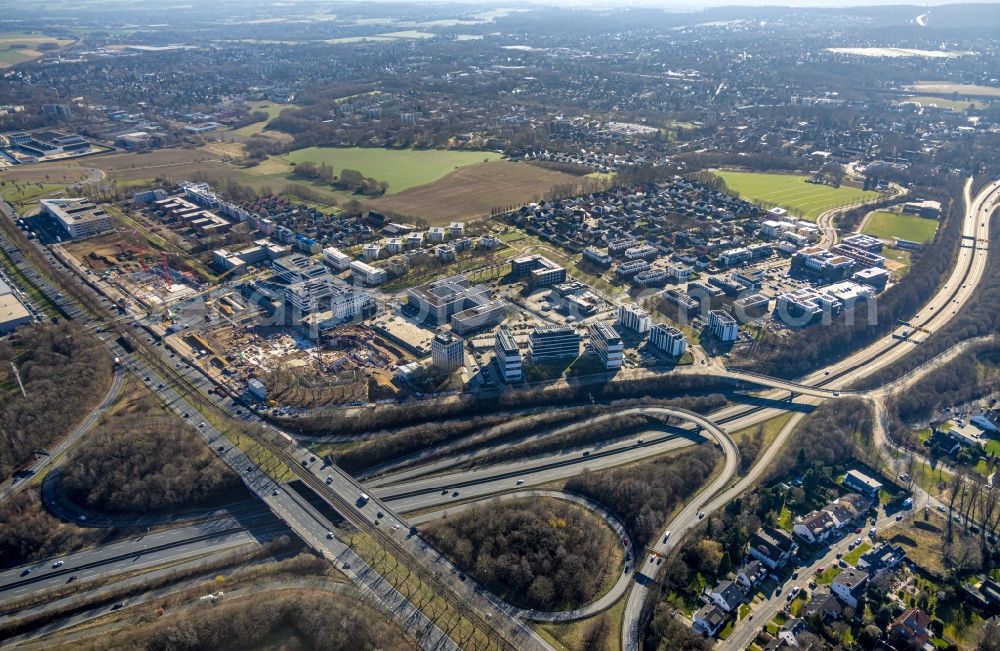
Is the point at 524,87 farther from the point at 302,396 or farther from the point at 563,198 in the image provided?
the point at 302,396

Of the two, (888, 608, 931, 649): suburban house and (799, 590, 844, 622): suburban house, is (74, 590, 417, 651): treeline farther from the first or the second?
(888, 608, 931, 649): suburban house

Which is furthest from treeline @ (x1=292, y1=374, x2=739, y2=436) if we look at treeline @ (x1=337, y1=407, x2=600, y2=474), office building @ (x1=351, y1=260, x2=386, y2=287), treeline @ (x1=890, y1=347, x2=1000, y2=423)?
office building @ (x1=351, y1=260, x2=386, y2=287)

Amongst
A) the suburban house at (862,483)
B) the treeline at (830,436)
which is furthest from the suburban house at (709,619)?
the suburban house at (862,483)

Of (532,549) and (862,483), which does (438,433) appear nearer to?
(532,549)

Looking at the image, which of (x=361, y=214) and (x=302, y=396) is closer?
(x=302, y=396)

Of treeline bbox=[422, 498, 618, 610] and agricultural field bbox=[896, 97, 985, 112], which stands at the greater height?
agricultural field bbox=[896, 97, 985, 112]

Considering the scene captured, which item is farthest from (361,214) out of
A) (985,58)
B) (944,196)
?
(985,58)

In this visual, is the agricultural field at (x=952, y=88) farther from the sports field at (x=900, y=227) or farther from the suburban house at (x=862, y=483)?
the suburban house at (x=862, y=483)
